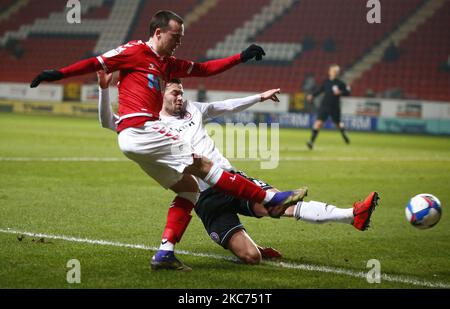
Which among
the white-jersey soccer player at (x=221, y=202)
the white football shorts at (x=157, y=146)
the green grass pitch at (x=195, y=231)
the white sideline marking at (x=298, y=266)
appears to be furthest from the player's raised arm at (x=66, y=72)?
the white sideline marking at (x=298, y=266)

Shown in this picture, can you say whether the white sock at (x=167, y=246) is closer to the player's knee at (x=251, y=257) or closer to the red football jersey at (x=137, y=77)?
the player's knee at (x=251, y=257)

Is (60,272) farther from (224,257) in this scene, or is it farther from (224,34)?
(224,34)

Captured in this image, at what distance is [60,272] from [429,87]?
30174mm

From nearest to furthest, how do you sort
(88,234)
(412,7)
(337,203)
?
(88,234)
(337,203)
(412,7)

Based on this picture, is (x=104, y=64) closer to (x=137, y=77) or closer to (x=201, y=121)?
(x=137, y=77)

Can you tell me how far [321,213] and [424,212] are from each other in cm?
81

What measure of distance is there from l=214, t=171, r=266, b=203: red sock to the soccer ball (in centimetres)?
124

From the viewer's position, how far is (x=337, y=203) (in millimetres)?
10008

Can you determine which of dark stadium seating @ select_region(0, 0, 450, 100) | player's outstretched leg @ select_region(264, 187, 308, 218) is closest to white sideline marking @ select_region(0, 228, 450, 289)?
player's outstretched leg @ select_region(264, 187, 308, 218)

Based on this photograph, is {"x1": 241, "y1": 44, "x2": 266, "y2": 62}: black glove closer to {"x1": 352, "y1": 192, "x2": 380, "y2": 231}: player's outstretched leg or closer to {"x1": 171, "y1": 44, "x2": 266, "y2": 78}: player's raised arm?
{"x1": 171, "y1": 44, "x2": 266, "y2": 78}: player's raised arm

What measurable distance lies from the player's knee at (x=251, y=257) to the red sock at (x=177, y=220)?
0.55 metres

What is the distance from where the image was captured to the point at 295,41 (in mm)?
38750
